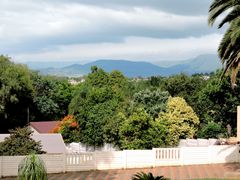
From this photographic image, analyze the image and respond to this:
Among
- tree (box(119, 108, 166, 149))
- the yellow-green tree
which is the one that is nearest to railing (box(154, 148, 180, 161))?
tree (box(119, 108, 166, 149))

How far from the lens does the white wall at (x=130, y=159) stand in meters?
23.8

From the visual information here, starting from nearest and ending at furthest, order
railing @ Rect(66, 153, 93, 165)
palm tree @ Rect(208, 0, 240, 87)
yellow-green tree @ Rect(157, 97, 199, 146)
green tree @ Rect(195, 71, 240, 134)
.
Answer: palm tree @ Rect(208, 0, 240, 87)
railing @ Rect(66, 153, 93, 165)
yellow-green tree @ Rect(157, 97, 199, 146)
green tree @ Rect(195, 71, 240, 134)

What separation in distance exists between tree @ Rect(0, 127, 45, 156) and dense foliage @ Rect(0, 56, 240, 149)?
6.71 m

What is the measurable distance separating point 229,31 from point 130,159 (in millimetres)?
8826

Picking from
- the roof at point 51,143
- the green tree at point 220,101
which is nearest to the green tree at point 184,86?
the green tree at point 220,101

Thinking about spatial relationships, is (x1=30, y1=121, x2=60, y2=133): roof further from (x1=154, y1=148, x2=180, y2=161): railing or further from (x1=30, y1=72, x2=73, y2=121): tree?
(x1=154, y1=148, x2=180, y2=161): railing

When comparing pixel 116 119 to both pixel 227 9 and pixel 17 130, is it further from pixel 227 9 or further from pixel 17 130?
pixel 227 9

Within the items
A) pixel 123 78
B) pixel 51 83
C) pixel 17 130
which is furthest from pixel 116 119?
pixel 51 83

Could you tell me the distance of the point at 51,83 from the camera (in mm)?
68062

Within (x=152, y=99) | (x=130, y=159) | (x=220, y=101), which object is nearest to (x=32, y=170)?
(x=130, y=159)

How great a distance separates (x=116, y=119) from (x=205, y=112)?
16764 mm

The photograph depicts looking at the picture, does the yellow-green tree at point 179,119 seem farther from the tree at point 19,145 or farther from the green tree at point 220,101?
the tree at point 19,145

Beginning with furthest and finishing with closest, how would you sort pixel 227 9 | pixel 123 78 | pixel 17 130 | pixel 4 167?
pixel 123 78, pixel 17 130, pixel 4 167, pixel 227 9

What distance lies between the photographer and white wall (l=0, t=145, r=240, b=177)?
23.8 meters
